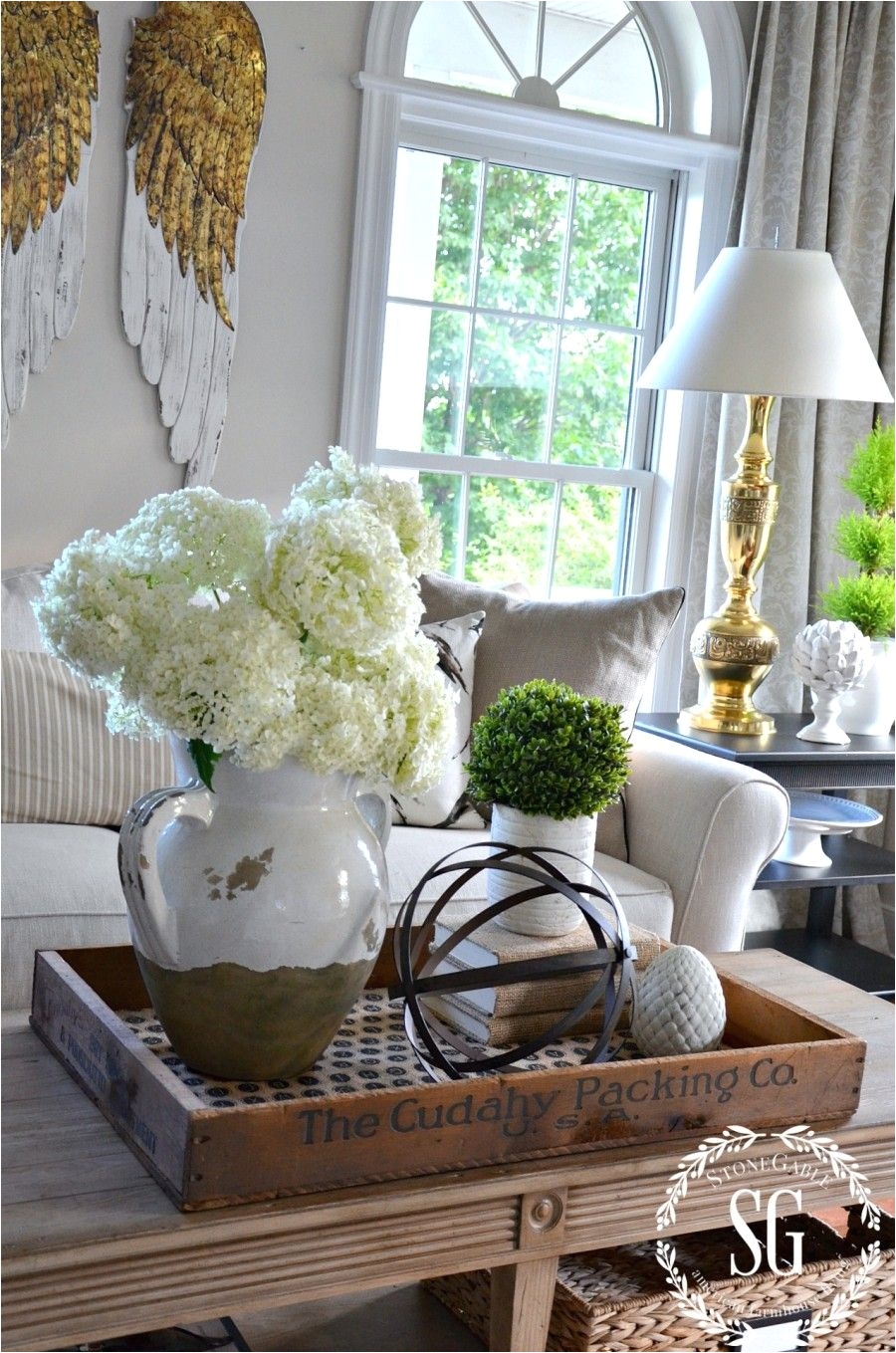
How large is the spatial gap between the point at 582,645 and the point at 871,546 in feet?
3.27

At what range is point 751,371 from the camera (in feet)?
9.29

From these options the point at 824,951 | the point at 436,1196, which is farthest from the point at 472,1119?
the point at 824,951

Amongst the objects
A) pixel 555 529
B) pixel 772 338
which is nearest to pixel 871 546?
pixel 772 338

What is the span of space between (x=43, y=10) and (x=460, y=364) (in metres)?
1.23

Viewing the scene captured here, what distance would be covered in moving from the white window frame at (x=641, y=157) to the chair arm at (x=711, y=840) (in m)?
1.14

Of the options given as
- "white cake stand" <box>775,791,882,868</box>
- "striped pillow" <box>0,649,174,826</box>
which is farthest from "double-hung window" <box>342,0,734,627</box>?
"striped pillow" <box>0,649,174,826</box>

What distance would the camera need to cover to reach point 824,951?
3.33 m

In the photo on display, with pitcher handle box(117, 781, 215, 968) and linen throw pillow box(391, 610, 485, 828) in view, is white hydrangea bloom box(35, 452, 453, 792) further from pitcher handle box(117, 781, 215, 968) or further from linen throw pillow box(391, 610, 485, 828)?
linen throw pillow box(391, 610, 485, 828)

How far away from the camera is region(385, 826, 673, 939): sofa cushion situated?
2.24m

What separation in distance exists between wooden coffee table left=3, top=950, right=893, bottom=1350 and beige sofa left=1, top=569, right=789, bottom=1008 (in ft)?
2.28

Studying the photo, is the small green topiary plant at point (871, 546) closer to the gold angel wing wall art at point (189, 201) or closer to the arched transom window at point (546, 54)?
the arched transom window at point (546, 54)

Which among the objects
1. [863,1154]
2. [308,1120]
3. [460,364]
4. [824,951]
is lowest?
[824,951]

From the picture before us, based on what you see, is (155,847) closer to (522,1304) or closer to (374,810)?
(374,810)

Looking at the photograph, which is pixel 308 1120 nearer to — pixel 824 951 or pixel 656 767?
pixel 656 767
